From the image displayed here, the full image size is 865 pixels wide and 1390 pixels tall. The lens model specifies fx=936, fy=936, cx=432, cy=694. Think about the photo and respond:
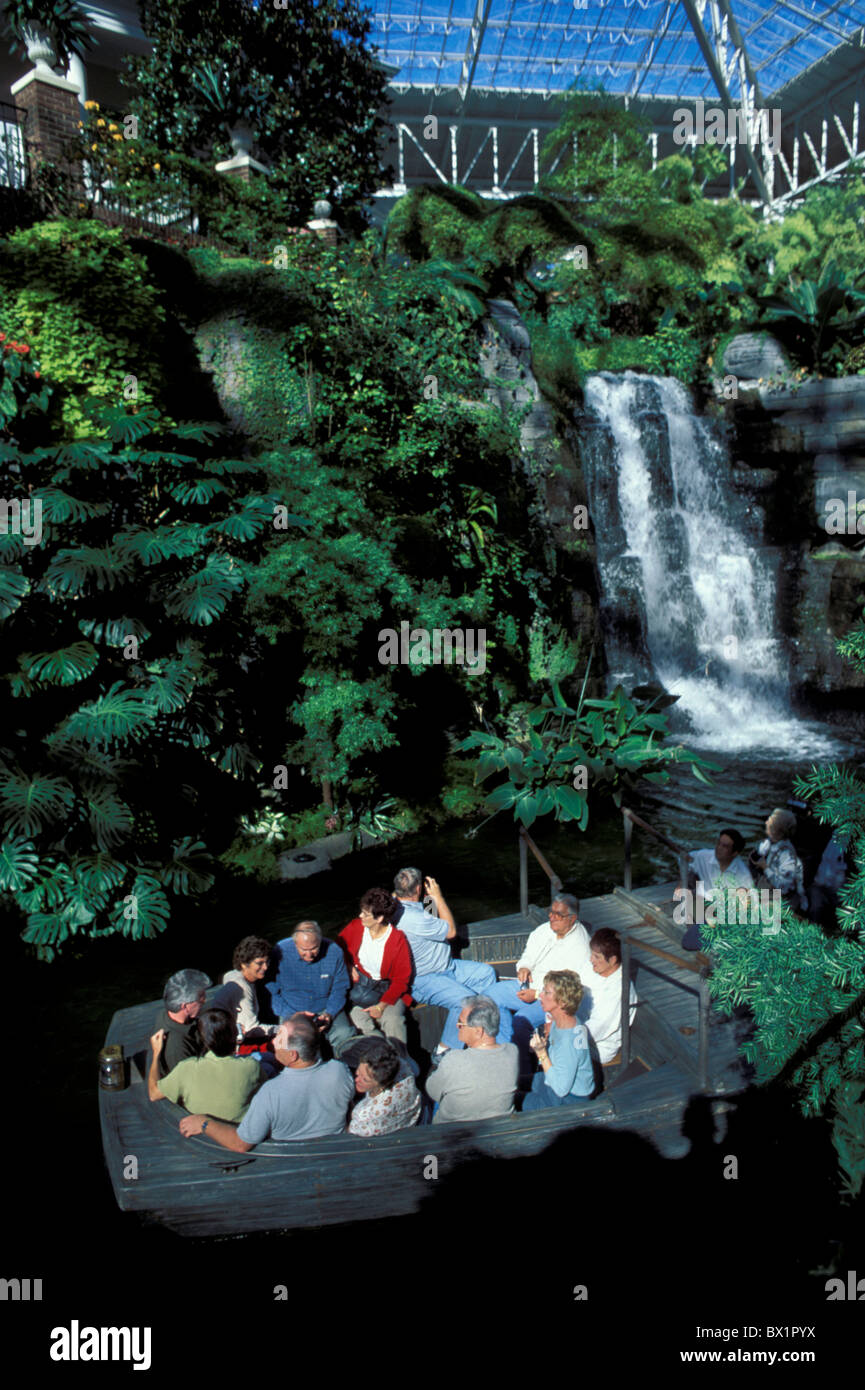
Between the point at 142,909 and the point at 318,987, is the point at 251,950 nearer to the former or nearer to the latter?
the point at 318,987

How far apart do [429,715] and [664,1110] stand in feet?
32.0

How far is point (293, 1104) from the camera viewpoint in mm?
4883

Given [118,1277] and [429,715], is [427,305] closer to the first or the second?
[429,715]

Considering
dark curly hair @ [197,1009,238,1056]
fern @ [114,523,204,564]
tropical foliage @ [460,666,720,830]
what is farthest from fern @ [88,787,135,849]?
tropical foliage @ [460,666,720,830]

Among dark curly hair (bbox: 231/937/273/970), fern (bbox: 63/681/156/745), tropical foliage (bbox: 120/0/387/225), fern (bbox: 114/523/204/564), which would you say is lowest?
dark curly hair (bbox: 231/937/273/970)

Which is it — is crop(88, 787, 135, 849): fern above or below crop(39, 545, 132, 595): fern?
below

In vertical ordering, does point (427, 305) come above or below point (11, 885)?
above

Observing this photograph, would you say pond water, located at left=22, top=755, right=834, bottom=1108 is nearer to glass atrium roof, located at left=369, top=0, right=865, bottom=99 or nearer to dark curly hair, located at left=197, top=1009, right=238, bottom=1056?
dark curly hair, located at left=197, top=1009, right=238, bottom=1056

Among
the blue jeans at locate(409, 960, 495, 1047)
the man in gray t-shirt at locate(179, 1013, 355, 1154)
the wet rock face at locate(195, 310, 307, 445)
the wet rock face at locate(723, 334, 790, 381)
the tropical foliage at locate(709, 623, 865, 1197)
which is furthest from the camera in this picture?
the wet rock face at locate(723, 334, 790, 381)

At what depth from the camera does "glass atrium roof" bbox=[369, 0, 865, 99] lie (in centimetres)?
3203

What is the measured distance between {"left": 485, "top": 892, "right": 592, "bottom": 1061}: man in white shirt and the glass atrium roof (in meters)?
32.8
